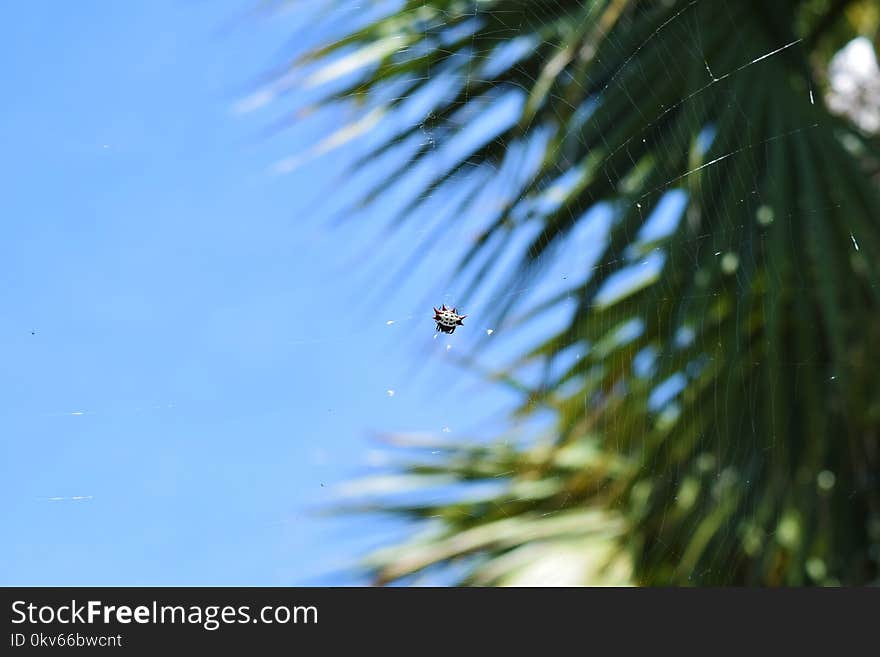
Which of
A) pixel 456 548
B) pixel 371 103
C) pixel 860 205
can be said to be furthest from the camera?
pixel 456 548

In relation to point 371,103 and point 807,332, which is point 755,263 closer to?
point 807,332

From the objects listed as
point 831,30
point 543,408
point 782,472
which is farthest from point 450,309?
point 831,30

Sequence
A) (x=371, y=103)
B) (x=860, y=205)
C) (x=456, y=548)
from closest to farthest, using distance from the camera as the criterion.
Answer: (x=860, y=205)
(x=371, y=103)
(x=456, y=548)
